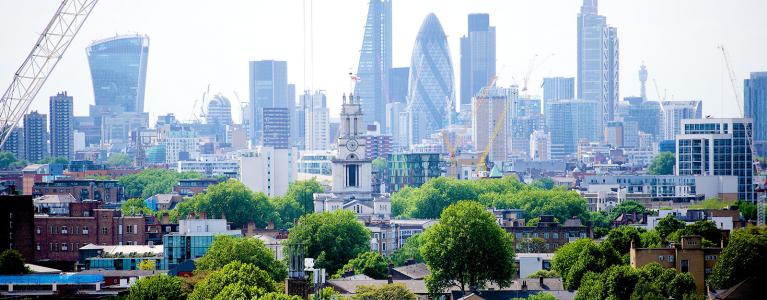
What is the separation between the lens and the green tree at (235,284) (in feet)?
239

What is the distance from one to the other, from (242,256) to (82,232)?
25.0m

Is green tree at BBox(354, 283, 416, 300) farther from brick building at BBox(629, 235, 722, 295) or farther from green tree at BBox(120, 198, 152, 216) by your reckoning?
green tree at BBox(120, 198, 152, 216)

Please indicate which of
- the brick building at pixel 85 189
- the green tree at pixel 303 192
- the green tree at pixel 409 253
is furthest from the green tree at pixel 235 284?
the green tree at pixel 303 192

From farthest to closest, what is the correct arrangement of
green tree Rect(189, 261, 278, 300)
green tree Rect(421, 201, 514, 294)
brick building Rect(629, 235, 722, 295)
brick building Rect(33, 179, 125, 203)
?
brick building Rect(33, 179, 125, 203) < green tree Rect(421, 201, 514, 294) < brick building Rect(629, 235, 722, 295) < green tree Rect(189, 261, 278, 300)

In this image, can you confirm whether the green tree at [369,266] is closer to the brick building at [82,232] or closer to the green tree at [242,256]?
the green tree at [242,256]

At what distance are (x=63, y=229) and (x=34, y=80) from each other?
333 inches

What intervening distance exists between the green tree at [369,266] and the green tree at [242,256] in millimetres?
5072

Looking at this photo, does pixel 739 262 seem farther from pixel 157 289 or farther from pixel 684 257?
pixel 157 289

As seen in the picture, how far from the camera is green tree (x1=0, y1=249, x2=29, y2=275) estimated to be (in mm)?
82062

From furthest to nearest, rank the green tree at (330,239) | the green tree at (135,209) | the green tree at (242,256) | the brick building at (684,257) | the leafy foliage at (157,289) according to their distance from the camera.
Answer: the green tree at (135,209)
the green tree at (330,239)
the green tree at (242,256)
the brick building at (684,257)
the leafy foliage at (157,289)

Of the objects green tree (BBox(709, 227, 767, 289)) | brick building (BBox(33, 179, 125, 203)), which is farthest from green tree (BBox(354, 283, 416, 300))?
brick building (BBox(33, 179, 125, 203))

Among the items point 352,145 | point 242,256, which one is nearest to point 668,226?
point 242,256

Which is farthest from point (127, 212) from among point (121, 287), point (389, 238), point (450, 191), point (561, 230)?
point (121, 287)

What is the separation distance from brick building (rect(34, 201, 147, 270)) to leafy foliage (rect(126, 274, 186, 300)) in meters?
35.0
